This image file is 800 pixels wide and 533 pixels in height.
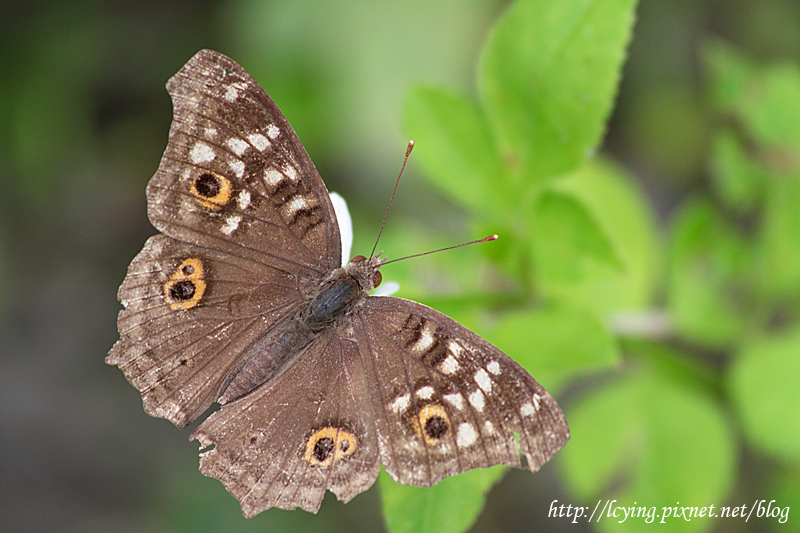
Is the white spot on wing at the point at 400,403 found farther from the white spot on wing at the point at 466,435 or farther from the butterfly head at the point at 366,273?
the butterfly head at the point at 366,273

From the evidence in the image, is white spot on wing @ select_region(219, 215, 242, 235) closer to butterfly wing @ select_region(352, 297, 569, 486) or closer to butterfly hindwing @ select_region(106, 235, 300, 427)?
butterfly hindwing @ select_region(106, 235, 300, 427)

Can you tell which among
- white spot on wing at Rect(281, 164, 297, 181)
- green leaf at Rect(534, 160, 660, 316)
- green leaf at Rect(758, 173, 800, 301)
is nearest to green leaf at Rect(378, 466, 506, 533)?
white spot on wing at Rect(281, 164, 297, 181)

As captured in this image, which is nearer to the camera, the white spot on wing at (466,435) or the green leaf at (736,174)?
the white spot on wing at (466,435)

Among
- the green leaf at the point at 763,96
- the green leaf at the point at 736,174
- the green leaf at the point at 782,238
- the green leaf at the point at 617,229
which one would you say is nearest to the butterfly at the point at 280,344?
the green leaf at the point at 617,229

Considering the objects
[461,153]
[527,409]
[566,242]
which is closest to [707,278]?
[566,242]

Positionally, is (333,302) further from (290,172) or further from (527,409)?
(527,409)

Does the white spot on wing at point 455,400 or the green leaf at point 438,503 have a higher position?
the white spot on wing at point 455,400

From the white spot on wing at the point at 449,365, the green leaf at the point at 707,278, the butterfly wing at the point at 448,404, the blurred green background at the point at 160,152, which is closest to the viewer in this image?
the butterfly wing at the point at 448,404

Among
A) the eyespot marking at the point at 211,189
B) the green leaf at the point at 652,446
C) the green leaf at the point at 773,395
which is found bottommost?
the green leaf at the point at 652,446

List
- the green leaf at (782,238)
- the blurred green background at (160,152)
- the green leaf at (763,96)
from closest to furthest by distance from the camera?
the green leaf at (782,238) < the green leaf at (763,96) < the blurred green background at (160,152)
